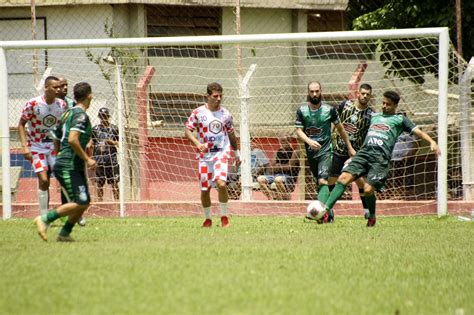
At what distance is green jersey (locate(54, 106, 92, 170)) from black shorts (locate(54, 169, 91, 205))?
7cm

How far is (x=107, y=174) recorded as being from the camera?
1761cm

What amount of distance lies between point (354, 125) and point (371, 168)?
6.77 feet

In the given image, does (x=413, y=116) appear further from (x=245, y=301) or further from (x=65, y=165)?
(x=245, y=301)

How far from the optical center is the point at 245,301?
6941 millimetres

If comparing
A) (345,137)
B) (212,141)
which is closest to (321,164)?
(345,137)

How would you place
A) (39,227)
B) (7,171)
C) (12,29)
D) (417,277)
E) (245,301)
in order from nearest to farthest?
(245,301) → (417,277) → (39,227) → (7,171) → (12,29)

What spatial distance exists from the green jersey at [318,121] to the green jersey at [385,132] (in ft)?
4.32

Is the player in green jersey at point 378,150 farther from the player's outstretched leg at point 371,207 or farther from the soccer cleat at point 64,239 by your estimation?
the soccer cleat at point 64,239

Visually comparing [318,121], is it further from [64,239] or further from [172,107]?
[172,107]

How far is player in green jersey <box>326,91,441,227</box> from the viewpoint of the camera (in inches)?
507

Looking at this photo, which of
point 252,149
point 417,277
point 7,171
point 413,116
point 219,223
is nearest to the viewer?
point 417,277

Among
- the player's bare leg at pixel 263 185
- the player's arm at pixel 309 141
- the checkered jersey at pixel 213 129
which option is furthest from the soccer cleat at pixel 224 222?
the player's bare leg at pixel 263 185

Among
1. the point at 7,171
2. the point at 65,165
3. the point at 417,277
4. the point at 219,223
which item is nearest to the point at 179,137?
the point at 7,171

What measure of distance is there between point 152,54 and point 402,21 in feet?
18.8
